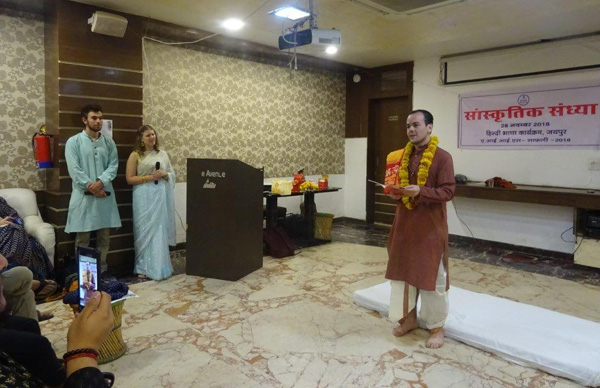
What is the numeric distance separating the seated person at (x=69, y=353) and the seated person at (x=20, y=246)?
2.04m

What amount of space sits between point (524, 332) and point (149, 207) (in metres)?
3.33

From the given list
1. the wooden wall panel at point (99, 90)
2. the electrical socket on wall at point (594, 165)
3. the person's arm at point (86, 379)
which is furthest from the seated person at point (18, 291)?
the electrical socket on wall at point (594, 165)

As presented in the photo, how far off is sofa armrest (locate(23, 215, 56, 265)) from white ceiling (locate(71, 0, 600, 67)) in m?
2.17

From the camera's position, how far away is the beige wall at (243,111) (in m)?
5.05

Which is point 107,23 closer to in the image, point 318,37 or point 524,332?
point 318,37

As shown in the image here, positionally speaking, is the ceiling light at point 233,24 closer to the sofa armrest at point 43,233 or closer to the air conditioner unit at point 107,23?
the air conditioner unit at point 107,23

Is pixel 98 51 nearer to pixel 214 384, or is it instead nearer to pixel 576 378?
pixel 214 384

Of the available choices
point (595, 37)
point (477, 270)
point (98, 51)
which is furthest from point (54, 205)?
point (595, 37)

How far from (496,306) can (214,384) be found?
226cm

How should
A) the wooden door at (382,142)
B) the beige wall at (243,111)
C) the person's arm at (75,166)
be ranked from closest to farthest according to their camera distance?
the person's arm at (75,166)
the beige wall at (243,111)
the wooden door at (382,142)

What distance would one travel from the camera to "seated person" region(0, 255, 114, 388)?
1092 mm

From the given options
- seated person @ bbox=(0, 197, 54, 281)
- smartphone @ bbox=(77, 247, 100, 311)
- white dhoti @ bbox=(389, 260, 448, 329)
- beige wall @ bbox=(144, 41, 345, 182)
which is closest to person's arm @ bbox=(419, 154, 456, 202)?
white dhoti @ bbox=(389, 260, 448, 329)

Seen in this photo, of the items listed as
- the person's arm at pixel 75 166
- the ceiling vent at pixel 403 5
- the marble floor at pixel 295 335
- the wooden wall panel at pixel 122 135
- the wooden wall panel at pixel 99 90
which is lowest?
the marble floor at pixel 295 335

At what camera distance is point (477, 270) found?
4.60 meters
